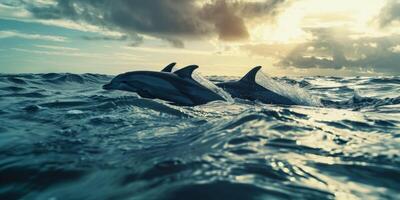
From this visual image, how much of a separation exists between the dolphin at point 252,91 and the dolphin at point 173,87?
180 cm

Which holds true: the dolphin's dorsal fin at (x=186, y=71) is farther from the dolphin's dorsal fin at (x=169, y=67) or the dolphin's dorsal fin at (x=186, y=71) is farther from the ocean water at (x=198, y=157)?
the ocean water at (x=198, y=157)

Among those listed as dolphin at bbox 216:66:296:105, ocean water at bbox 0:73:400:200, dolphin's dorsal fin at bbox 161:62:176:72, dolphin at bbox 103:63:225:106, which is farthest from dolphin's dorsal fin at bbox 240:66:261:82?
ocean water at bbox 0:73:400:200

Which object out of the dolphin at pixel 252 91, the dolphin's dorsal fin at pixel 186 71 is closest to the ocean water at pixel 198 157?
the dolphin's dorsal fin at pixel 186 71

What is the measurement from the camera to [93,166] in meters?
5.62

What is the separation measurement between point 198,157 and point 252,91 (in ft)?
30.8

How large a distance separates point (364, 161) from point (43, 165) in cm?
434

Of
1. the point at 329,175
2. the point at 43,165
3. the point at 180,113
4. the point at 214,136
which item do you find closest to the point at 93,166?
the point at 43,165

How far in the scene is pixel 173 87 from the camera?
12.6 meters

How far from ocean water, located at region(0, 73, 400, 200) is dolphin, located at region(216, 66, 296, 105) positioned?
14.8ft

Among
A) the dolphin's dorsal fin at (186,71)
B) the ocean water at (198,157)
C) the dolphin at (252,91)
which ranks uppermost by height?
the dolphin's dorsal fin at (186,71)

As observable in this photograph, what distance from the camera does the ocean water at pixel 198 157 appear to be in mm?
4539

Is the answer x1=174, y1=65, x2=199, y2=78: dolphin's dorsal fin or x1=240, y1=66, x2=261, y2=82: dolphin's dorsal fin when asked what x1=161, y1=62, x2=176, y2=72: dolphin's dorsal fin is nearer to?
x1=174, y1=65, x2=199, y2=78: dolphin's dorsal fin

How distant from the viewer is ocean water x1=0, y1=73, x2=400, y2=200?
14.9ft

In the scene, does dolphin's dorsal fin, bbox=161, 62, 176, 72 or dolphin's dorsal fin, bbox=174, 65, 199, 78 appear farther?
dolphin's dorsal fin, bbox=161, 62, 176, 72
